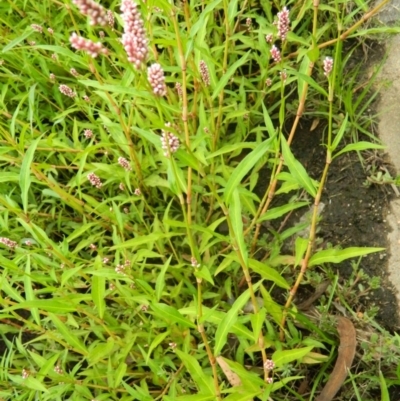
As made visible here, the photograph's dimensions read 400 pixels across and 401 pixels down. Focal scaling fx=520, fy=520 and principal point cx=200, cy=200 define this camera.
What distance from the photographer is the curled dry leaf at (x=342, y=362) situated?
6.09 ft

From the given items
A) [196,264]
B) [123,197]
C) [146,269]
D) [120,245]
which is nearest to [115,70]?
[123,197]

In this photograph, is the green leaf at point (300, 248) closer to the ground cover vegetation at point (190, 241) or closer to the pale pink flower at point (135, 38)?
the ground cover vegetation at point (190, 241)

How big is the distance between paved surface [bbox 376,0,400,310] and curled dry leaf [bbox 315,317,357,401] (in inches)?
10.7

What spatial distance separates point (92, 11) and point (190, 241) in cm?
76

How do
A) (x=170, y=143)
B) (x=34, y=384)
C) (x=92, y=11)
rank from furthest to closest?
(x=34, y=384), (x=170, y=143), (x=92, y=11)

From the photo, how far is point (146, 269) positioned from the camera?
231 cm

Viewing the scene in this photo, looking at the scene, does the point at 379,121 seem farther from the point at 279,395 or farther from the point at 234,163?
the point at 279,395

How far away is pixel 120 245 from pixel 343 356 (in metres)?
0.90

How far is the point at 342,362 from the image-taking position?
6.19 feet

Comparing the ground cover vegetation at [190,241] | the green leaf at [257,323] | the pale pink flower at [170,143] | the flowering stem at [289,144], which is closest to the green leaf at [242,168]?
the ground cover vegetation at [190,241]

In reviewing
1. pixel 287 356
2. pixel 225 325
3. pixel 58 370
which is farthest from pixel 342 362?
pixel 58 370

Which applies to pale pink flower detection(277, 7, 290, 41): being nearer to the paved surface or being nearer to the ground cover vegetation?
the ground cover vegetation

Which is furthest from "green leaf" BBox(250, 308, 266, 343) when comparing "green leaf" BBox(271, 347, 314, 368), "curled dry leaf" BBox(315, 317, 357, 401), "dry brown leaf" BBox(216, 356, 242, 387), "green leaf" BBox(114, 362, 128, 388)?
"green leaf" BBox(114, 362, 128, 388)

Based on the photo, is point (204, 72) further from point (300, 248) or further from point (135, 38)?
point (135, 38)
